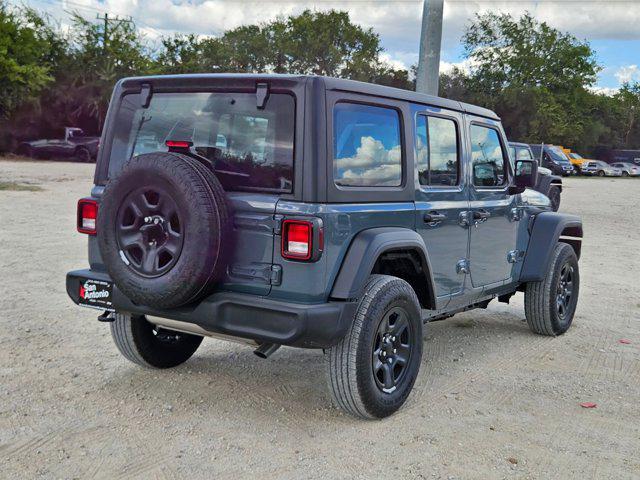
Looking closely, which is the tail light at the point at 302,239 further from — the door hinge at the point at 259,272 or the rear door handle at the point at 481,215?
the rear door handle at the point at 481,215

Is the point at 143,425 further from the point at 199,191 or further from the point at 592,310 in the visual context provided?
the point at 592,310

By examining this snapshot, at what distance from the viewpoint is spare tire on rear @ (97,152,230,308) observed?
368 cm

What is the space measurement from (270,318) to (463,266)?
186cm

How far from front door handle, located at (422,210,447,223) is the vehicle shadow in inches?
43.4

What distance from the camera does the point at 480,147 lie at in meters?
5.48

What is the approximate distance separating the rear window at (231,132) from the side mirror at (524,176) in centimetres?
253

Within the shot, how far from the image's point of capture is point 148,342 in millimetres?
4926

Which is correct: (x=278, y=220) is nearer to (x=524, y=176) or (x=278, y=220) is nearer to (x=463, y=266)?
(x=463, y=266)

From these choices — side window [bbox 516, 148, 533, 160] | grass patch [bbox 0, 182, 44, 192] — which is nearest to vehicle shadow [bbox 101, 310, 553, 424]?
side window [bbox 516, 148, 533, 160]

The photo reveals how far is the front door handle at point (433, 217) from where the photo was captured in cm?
462

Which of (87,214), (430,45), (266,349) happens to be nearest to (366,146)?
(266,349)

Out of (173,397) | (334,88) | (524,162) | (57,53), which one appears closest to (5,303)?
(173,397)

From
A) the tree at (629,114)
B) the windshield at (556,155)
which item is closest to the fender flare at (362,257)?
the windshield at (556,155)

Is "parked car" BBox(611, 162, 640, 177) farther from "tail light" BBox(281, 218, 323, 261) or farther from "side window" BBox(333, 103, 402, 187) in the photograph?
"tail light" BBox(281, 218, 323, 261)
